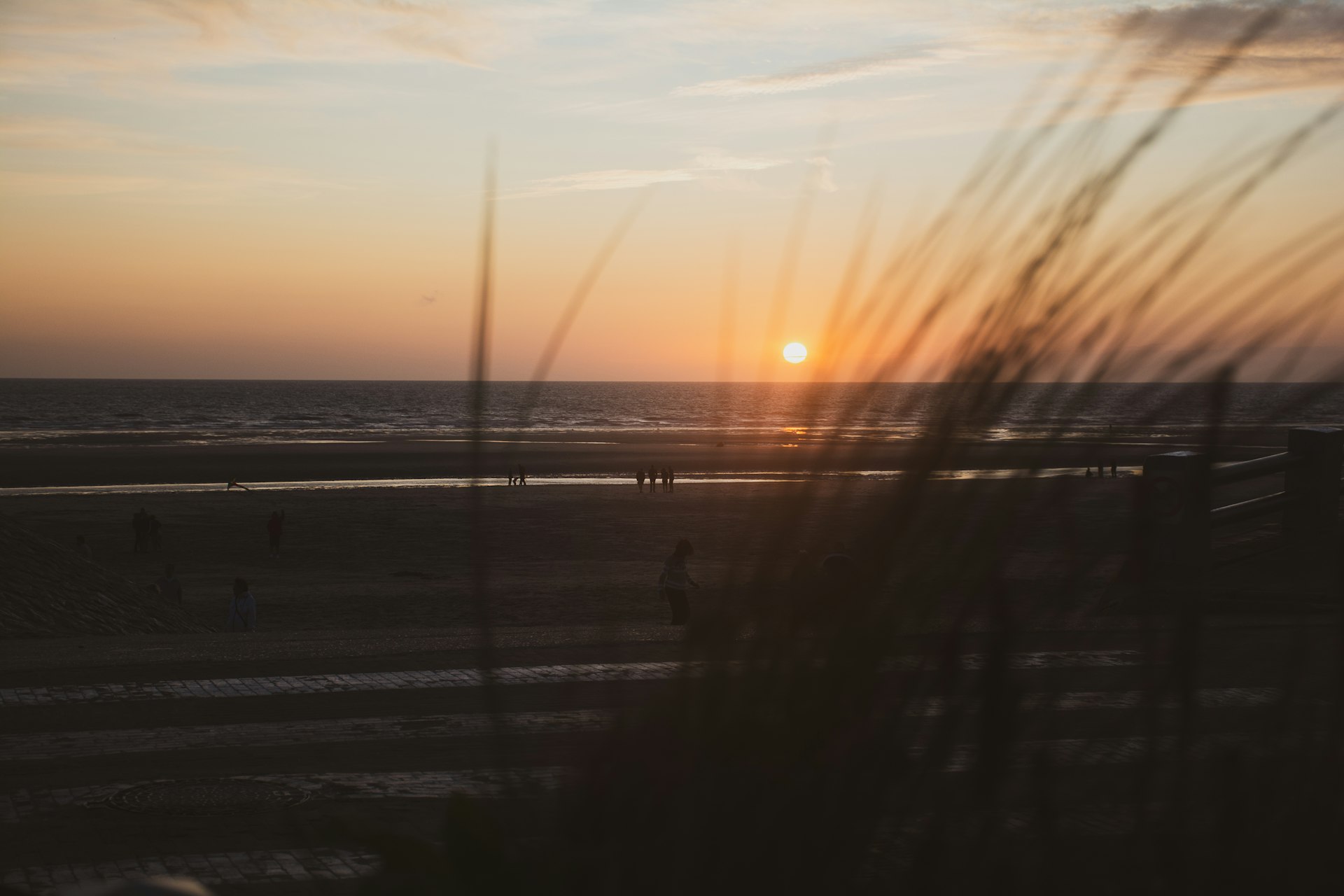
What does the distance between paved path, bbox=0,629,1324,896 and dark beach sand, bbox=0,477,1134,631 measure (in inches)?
6.4

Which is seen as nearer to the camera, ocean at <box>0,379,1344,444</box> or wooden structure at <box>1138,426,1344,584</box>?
ocean at <box>0,379,1344,444</box>

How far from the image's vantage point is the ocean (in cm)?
141

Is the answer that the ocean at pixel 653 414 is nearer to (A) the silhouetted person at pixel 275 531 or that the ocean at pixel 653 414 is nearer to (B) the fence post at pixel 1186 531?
(B) the fence post at pixel 1186 531

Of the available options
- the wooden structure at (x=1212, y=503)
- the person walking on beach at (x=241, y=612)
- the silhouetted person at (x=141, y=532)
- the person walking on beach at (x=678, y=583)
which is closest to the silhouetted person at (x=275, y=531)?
the silhouetted person at (x=141, y=532)

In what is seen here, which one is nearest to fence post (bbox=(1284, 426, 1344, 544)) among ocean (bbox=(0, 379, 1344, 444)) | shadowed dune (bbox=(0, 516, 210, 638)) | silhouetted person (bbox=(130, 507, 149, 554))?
ocean (bbox=(0, 379, 1344, 444))

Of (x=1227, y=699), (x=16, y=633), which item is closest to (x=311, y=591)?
(x=16, y=633)

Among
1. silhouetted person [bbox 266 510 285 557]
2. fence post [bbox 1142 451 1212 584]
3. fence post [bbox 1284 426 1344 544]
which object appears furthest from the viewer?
silhouetted person [bbox 266 510 285 557]

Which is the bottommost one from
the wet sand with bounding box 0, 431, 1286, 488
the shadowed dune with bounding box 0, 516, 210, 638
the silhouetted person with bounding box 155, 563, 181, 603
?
the wet sand with bounding box 0, 431, 1286, 488

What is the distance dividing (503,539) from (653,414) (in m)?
105

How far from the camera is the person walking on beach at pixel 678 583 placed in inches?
492

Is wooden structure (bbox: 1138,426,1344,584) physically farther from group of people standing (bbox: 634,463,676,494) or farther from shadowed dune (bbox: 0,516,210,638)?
group of people standing (bbox: 634,463,676,494)

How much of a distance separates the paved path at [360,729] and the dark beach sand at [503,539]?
0.16 m

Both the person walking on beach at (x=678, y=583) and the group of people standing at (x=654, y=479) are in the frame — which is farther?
the group of people standing at (x=654, y=479)

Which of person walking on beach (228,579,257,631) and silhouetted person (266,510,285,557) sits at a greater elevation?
person walking on beach (228,579,257,631)
